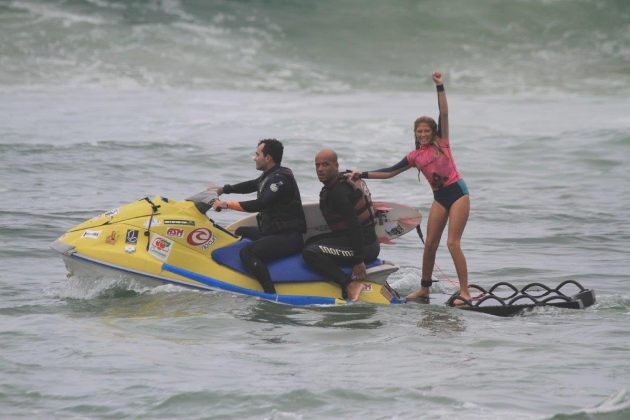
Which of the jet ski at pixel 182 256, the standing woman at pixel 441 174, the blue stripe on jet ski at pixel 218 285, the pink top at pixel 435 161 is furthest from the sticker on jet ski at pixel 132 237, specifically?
the pink top at pixel 435 161

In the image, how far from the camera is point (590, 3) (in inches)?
1361

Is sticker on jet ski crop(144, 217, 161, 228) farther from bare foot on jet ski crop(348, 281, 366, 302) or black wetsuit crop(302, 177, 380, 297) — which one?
bare foot on jet ski crop(348, 281, 366, 302)

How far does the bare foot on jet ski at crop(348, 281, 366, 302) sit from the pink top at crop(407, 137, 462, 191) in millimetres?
1148

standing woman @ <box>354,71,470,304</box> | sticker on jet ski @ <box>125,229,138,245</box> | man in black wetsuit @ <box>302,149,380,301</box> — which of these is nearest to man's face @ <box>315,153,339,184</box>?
man in black wetsuit @ <box>302,149,380,301</box>


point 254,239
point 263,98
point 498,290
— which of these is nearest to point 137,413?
point 254,239

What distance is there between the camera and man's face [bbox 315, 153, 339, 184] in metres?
9.42

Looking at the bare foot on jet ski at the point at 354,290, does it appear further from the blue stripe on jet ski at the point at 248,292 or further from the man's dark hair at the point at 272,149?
the man's dark hair at the point at 272,149

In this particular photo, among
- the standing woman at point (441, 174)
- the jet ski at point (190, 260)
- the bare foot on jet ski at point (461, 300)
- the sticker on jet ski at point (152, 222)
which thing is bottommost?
the bare foot on jet ski at point (461, 300)

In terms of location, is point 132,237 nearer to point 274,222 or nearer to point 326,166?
point 274,222

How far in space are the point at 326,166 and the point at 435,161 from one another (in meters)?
1.03

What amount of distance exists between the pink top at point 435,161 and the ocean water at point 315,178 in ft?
4.01

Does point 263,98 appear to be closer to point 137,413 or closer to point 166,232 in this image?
point 166,232

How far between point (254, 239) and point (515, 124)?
15.7 m

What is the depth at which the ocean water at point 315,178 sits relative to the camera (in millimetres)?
7473
